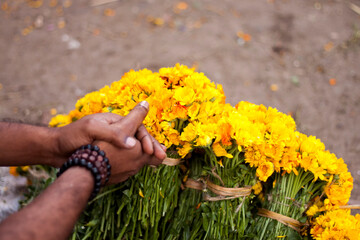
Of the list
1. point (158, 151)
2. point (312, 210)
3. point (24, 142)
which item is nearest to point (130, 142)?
point (158, 151)

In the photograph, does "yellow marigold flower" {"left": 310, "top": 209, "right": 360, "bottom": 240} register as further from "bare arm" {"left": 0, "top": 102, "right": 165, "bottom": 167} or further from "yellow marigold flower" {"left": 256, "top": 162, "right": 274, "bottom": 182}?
"bare arm" {"left": 0, "top": 102, "right": 165, "bottom": 167}

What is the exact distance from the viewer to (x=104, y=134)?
1444mm

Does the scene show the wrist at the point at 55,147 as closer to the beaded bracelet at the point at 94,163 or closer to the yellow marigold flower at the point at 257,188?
the beaded bracelet at the point at 94,163

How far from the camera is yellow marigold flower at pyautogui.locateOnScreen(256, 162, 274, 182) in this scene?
1.63m

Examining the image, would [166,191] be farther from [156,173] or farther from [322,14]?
[322,14]

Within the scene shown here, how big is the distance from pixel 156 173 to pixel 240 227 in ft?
1.83

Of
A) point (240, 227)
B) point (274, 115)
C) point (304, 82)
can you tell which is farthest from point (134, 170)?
point (304, 82)

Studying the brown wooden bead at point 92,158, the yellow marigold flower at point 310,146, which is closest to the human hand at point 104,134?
the brown wooden bead at point 92,158

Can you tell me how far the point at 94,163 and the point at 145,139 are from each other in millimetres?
290

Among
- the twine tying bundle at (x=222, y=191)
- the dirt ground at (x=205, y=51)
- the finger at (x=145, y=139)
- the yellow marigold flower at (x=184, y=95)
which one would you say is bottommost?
the dirt ground at (x=205, y=51)

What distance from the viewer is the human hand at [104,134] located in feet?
4.76

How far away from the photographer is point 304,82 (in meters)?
4.25

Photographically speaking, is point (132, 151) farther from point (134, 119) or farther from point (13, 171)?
point (13, 171)

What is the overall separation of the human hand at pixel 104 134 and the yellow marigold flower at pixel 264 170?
1.68 ft
